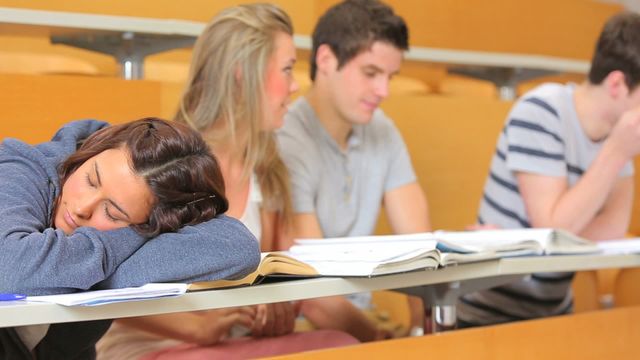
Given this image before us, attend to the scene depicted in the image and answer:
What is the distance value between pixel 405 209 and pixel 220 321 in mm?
650

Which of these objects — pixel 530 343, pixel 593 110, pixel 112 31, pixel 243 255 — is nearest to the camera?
pixel 243 255

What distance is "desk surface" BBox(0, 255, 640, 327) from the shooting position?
1.01 meters

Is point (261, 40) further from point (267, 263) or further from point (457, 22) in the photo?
point (457, 22)

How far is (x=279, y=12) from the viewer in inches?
72.7

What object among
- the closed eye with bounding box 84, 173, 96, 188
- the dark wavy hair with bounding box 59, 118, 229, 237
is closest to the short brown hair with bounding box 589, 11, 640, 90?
the dark wavy hair with bounding box 59, 118, 229, 237

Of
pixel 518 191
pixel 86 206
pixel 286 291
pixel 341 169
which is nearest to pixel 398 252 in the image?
pixel 286 291

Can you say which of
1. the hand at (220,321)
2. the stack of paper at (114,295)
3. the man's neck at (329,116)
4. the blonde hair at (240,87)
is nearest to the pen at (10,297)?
the stack of paper at (114,295)

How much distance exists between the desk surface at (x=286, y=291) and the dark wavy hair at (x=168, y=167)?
123 millimetres

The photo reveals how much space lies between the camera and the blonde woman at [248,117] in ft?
5.37

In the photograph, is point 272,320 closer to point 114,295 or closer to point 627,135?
point 114,295

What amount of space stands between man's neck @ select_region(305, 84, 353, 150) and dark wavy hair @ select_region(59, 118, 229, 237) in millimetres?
768

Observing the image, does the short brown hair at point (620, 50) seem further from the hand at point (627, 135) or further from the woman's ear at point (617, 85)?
the hand at point (627, 135)

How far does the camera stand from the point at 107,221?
3.97 feet

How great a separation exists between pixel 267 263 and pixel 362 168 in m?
0.86
